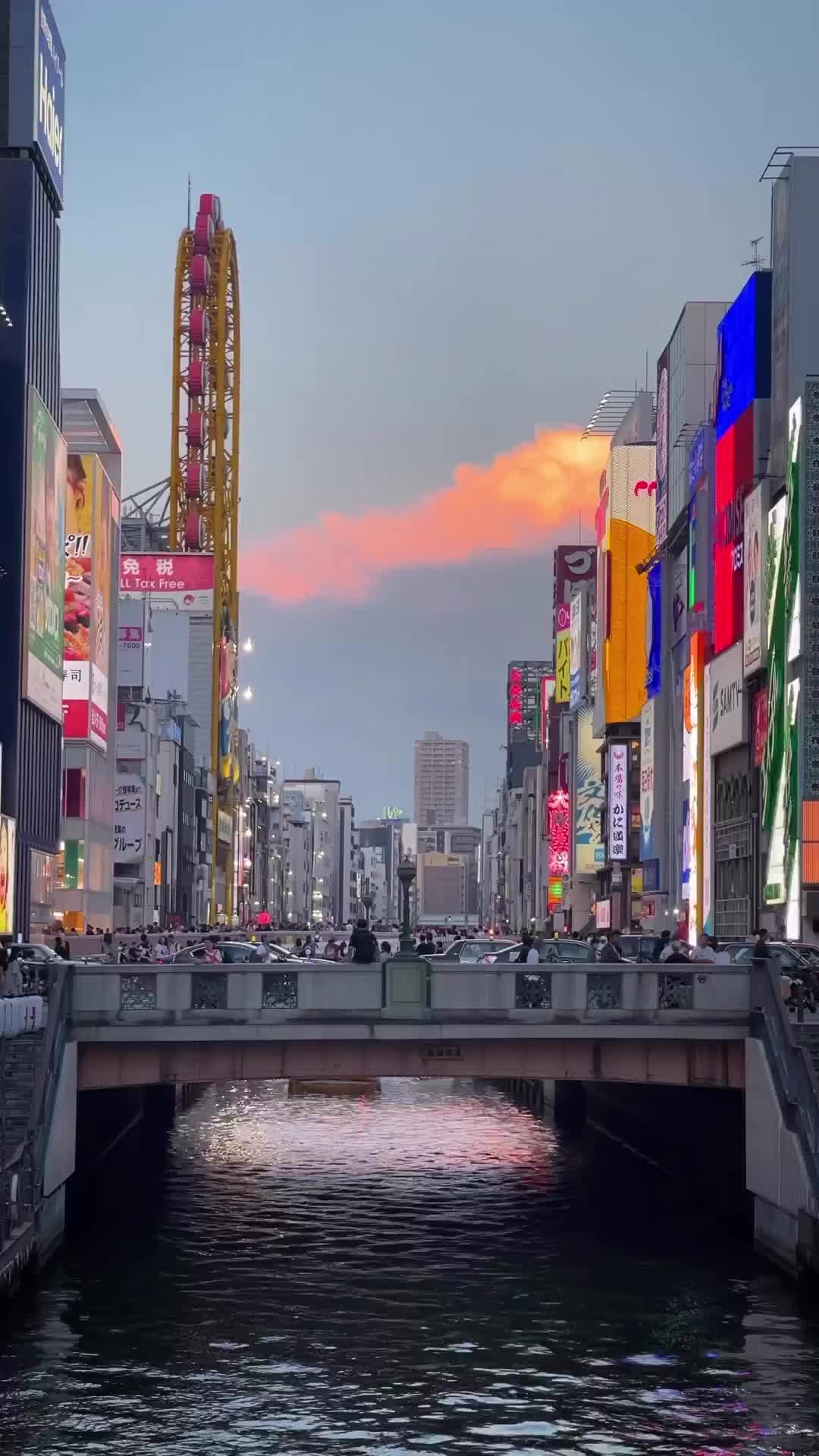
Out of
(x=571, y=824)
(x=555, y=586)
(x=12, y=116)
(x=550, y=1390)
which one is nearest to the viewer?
(x=550, y=1390)

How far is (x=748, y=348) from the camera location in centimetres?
8775

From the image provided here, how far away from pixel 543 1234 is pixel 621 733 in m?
97.9

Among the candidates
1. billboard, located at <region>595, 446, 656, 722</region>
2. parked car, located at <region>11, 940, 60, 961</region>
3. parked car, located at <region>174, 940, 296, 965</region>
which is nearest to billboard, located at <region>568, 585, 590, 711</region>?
billboard, located at <region>595, 446, 656, 722</region>

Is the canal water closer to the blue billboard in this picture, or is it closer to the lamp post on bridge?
the lamp post on bridge

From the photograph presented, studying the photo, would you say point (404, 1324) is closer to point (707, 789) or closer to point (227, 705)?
point (707, 789)

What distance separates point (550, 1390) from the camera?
24.1 m

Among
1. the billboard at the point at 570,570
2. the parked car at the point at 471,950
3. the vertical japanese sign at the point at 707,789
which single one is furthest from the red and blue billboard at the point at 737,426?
the billboard at the point at 570,570

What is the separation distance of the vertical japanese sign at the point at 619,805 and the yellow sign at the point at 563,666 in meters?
41.5

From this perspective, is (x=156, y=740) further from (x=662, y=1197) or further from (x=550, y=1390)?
(x=550, y=1390)

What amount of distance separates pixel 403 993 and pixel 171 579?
472ft

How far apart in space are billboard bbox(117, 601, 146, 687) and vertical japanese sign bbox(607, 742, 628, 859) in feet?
114

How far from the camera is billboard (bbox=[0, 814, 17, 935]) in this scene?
83062mm

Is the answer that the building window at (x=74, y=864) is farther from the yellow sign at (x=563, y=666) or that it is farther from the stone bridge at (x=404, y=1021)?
the stone bridge at (x=404, y=1021)

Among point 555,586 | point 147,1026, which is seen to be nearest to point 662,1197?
point 147,1026
